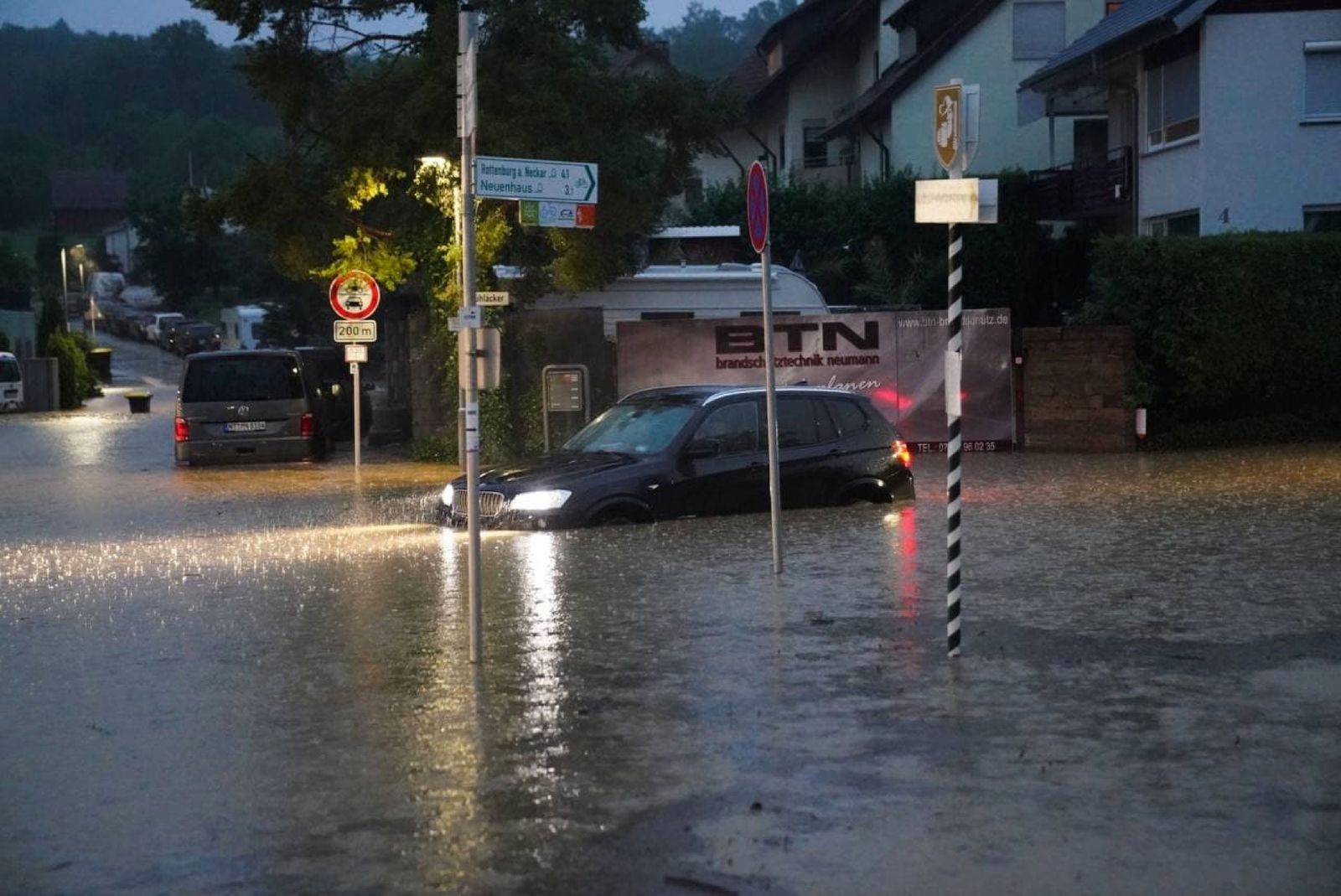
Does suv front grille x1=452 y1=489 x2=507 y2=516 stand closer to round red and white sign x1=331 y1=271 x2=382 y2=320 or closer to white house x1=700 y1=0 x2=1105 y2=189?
round red and white sign x1=331 y1=271 x2=382 y2=320

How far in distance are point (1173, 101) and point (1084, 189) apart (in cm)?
442

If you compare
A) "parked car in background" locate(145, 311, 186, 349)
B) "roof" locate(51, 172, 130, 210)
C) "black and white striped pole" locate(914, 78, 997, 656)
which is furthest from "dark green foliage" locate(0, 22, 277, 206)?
"black and white striped pole" locate(914, 78, 997, 656)

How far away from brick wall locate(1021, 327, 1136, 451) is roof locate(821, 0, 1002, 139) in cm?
1931

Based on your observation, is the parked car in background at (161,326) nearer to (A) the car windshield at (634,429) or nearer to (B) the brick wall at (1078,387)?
(B) the brick wall at (1078,387)

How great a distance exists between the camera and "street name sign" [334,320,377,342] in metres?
23.8

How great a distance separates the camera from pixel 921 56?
42.6 metres

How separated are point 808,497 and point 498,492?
2942 mm

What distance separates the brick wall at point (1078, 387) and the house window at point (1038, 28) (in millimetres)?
19838

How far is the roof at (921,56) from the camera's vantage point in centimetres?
4203

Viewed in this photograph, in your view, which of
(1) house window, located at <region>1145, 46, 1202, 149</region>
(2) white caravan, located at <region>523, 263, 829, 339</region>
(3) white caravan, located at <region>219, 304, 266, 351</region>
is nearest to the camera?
(2) white caravan, located at <region>523, 263, 829, 339</region>

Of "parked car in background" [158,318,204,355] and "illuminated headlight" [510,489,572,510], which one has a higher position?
"parked car in background" [158,318,204,355]

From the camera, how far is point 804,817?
6.85 metres

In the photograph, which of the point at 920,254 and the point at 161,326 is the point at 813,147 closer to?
the point at 920,254

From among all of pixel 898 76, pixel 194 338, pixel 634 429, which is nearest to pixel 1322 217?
pixel 898 76
